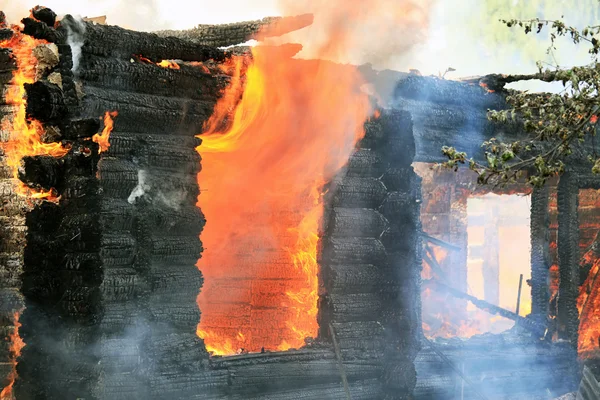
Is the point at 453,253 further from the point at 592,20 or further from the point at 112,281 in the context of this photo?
the point at 592,20

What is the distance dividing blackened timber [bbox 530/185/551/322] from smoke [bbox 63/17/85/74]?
8.76 m

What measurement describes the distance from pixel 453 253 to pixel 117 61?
46.1 feet

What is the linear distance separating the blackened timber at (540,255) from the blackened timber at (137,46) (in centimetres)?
706

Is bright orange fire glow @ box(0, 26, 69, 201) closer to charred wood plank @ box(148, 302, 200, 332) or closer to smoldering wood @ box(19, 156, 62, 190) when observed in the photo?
smoldering wood @ box(19, 156, 62, 190)

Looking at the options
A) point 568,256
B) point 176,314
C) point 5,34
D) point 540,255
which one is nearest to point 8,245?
point 176,314

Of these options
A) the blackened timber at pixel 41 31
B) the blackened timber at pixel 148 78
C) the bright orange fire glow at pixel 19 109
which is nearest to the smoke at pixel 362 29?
the blackened timber at pixel 148 78

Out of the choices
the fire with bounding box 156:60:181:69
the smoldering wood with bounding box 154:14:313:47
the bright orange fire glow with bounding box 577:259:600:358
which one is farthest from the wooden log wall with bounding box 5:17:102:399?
the bright orange fire glow with bounding box 577:259:600:358

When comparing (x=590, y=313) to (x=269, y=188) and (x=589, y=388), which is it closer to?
(x=589, y=388)

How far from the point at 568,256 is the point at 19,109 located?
996 centimetres

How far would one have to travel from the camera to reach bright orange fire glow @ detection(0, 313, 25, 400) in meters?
7.84

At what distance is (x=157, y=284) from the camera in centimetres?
829

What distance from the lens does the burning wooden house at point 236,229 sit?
24.6 feet

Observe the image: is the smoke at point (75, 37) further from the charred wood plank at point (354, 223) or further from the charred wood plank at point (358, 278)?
the charred wood plank at point (358, 278)

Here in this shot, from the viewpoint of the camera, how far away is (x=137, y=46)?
28.1 ft
